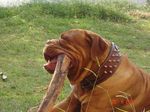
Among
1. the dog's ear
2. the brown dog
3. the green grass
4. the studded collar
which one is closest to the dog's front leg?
the brown dog

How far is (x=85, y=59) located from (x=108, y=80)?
22 centimetres

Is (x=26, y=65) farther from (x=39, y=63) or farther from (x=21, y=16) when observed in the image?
Answer: (x=21, y=16)

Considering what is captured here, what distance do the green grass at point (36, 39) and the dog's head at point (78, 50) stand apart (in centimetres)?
211

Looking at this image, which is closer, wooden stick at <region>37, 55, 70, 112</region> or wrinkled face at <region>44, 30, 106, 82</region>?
wooden stick at <region>37, 55, 70, 112</region>

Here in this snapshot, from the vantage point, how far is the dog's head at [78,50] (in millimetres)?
3209

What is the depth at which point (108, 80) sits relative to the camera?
3.41 meters

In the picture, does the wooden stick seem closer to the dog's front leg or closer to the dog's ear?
the dog's ear

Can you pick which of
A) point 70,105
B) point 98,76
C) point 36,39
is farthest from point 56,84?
point 36,39

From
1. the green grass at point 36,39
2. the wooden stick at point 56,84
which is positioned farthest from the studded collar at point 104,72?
the green grass at point 36,39

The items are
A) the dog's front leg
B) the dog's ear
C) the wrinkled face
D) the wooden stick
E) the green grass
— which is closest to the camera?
the wooden stick

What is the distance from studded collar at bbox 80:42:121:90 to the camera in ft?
11.1

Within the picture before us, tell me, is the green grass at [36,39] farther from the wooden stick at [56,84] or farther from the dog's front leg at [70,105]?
the wooden stick at [56,84]

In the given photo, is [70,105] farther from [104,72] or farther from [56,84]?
[56,84]

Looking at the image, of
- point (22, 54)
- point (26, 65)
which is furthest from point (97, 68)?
point (22, 54)
